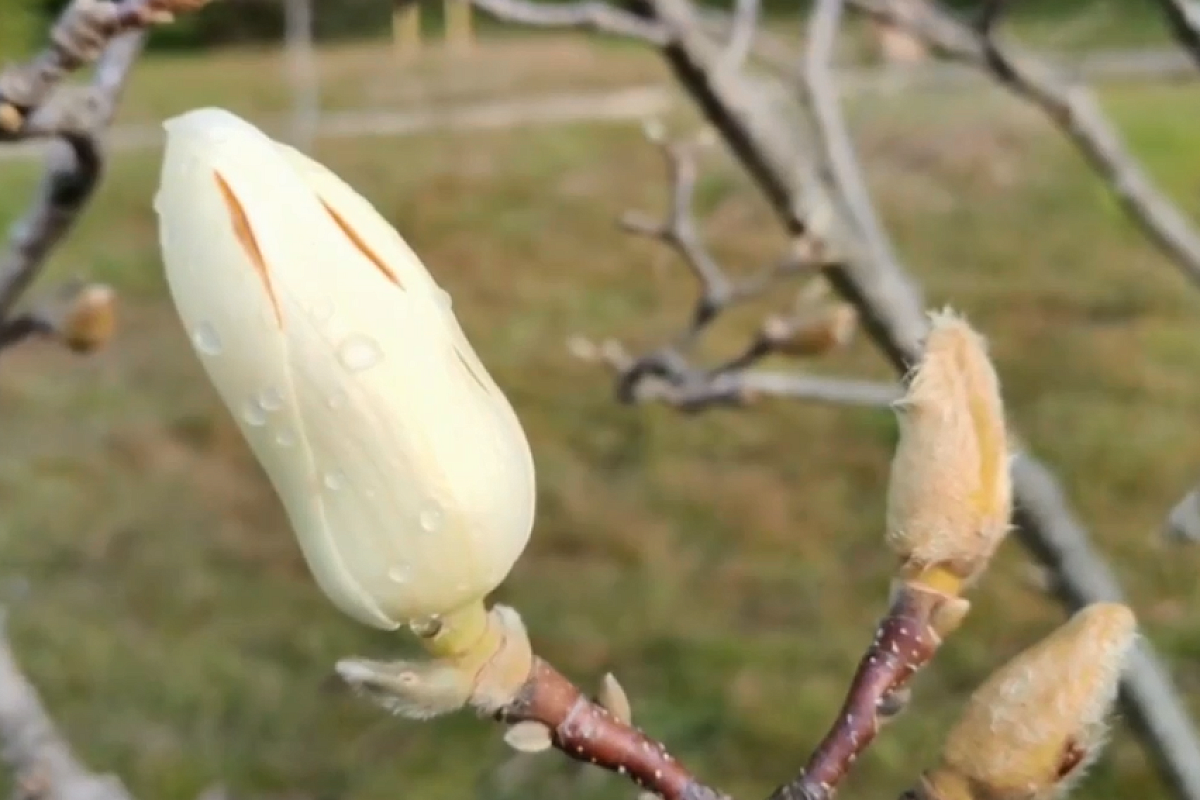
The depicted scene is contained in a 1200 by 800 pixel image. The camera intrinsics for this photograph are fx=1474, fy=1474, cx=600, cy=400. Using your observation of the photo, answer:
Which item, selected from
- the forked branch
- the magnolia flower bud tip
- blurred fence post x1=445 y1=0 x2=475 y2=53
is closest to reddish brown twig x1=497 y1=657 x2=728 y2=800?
the magnolia flower bud tip

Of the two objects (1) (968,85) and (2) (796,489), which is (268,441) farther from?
(1) (968,85)

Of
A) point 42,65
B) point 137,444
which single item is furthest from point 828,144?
point 137,444

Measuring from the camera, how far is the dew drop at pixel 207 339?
0.97 feet

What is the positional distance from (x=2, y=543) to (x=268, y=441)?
1805 millimetres

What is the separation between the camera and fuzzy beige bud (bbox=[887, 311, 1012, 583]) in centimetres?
33

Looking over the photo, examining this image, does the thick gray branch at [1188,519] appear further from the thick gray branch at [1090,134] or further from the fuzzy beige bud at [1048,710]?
the thick gray branch at [1090,134]

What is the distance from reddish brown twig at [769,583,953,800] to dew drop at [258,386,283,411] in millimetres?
142

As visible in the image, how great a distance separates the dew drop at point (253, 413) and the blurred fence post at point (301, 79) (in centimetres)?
387

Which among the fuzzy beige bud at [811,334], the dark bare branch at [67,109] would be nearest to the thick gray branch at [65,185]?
the dark bare branch at [67,109]

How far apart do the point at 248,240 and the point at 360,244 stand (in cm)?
2

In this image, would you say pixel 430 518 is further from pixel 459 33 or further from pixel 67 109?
pixel 459 33

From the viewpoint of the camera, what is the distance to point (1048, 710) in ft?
1.03

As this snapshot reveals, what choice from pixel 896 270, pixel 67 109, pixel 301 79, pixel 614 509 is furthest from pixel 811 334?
pixel 301 79

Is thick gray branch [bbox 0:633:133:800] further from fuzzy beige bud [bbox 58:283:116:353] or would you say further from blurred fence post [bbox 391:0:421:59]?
blurred fence post [bbox 391:0:421:59]
